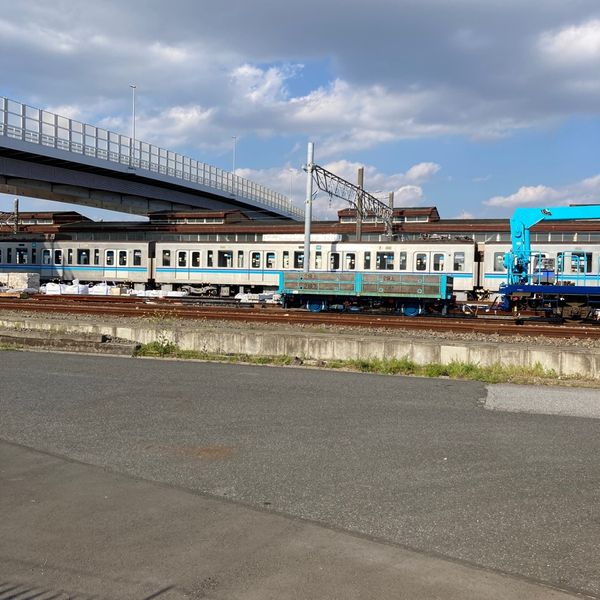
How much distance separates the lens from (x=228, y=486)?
5758 millimetres

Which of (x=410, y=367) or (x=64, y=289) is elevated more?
(x=64, y=289)

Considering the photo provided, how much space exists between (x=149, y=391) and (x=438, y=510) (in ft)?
19.7

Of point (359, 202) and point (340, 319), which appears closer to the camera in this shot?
point (340, 319)

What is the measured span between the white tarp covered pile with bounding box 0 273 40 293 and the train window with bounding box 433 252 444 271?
78.6 ft

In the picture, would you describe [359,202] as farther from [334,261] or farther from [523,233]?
[523,233]

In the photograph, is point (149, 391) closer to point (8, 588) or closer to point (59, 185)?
point (8, 588)

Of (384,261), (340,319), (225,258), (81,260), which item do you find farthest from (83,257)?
(340,319)

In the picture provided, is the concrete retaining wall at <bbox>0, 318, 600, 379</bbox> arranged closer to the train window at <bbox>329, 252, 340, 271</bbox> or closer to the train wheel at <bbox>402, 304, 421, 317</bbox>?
the train wheel at <bbox>402, 304, 421, 317</bbox>

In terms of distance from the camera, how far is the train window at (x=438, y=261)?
3095 cm

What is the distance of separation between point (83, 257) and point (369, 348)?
31.8 metres

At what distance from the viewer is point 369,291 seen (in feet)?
84.3

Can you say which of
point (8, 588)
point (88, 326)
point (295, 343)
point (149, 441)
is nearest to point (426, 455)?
point (149, 441)

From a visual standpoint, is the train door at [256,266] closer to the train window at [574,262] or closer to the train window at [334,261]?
the train window at [334,261]

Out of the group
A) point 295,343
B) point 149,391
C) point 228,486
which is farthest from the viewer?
point 295,343
